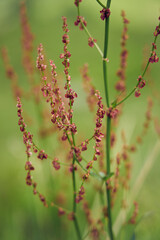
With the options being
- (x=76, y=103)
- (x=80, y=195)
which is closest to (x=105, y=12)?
(x=80, y=195)

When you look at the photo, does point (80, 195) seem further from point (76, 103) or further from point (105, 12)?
point (76, 103)

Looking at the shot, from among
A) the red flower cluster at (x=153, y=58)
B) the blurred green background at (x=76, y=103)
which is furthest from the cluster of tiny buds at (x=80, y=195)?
the blurred green background at (x=76, y=103)

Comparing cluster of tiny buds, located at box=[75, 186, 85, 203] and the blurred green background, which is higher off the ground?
the blurred green background

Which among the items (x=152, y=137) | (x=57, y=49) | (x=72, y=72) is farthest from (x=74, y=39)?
(x=152, y=137)

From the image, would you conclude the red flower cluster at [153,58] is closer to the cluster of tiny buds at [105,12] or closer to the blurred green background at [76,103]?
the cluster of tiny buds at [105,12]

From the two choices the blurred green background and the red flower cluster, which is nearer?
the red flower cluster

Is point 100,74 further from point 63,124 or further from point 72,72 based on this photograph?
point 63,124

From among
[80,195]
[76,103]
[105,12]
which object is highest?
[76,103]

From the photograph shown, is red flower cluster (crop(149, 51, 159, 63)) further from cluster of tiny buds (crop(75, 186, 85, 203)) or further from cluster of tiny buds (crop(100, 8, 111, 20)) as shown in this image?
cluster of tiny buds (crop(75, 186, 85, 203))

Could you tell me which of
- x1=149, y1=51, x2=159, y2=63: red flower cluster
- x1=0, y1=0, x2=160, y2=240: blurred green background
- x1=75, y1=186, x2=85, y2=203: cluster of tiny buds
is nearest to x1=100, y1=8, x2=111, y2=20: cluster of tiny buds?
x1=149, y1=51, x2=159, y2=63: red flower cluster
